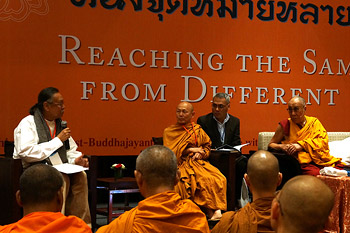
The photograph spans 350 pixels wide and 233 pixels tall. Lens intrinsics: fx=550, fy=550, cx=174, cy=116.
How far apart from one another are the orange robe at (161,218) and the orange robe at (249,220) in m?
0.13

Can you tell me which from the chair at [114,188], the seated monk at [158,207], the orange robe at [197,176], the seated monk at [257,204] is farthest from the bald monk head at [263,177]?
the chair at [114,188]

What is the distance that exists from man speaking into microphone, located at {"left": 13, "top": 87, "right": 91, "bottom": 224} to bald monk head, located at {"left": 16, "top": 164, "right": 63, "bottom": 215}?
7.63 feet

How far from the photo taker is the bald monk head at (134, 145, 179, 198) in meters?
2.24

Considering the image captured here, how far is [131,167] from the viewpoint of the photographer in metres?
6.18

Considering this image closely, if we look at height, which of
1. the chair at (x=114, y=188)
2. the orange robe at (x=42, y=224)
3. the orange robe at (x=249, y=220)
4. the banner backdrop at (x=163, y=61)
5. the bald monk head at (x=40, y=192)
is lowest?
the chair at (x=114, y=188)

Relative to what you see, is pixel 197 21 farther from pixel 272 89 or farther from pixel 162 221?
pixel 162 221

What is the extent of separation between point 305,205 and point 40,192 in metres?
0.99

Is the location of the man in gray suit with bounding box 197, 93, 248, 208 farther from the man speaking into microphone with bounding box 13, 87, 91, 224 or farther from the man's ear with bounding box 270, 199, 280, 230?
the man's ear with bounding box 270, 199, 280, 230

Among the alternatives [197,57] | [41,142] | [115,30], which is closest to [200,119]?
[197,57]

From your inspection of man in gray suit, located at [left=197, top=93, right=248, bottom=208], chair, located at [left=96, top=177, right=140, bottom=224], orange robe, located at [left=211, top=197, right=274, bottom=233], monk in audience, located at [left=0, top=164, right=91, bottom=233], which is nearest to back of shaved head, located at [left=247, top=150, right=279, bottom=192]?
orange robe, located at [left=211, top=197, right=274, bottom=233]

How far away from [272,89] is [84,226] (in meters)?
4.93

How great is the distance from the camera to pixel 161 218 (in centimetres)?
212

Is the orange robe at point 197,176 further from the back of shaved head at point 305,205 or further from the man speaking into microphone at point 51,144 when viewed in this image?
the back of shaved head at point 305,205

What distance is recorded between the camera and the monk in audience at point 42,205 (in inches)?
76.4
